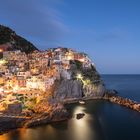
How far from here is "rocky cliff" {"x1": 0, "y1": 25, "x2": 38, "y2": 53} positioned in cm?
8150

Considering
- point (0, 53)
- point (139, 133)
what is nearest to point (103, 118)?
point (139, 133)

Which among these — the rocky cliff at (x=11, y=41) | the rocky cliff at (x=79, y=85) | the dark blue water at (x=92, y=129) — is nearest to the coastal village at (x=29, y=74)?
the rocky cliff at (x=79, y=85)

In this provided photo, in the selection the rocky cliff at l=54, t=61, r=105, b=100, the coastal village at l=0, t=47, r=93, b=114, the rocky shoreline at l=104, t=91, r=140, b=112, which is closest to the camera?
the coastal village at l=0, t=47, r=93, b=114

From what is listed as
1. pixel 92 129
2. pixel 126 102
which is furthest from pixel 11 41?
pixel 92 129

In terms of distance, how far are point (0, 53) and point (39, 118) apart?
126ft

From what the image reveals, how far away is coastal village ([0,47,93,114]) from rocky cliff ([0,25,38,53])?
5910 millimetres

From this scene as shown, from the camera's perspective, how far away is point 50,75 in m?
59.1

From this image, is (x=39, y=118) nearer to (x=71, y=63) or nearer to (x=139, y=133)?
(x=139, y=133)

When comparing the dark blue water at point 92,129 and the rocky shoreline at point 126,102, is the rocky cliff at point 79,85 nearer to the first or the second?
the rocky shoreline at point 126,102

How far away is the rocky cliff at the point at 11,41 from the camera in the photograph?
3209 inches

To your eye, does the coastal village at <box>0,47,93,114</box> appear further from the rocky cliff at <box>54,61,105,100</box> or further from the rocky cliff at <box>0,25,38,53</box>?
the rocky cliff at <box>0,25,38,53</box>

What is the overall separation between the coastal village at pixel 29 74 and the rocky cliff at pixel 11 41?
591 centimetres

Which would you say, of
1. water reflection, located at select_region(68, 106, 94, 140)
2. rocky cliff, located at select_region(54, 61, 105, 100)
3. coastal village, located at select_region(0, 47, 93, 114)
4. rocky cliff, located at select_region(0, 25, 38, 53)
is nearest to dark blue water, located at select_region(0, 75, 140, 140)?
water reflection, located at select_region(68, 106, 94, 140)

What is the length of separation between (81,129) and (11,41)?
54358 mm
